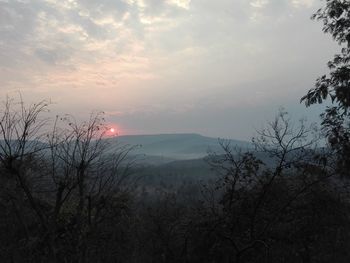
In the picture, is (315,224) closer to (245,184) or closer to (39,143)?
(245,184)

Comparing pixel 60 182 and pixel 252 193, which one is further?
pixel 252 193

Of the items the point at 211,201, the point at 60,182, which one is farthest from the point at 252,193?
the point at 60,182

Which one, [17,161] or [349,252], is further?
[349,252]

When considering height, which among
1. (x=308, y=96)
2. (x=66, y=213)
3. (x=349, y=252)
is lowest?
(x=349, y=252)

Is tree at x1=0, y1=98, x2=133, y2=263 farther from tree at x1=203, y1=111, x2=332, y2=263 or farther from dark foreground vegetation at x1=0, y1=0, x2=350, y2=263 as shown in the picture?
tree at x1=203, y1=111, x2=332, y2=263

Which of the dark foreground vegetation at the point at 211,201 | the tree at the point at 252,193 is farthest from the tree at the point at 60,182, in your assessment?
the tree at the point at 252,193

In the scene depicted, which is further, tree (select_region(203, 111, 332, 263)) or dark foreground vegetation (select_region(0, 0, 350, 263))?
tree (select_region(203, 111, 332, 263))

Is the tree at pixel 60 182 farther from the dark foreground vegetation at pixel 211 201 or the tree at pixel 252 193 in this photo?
the tree at pixel 252 193

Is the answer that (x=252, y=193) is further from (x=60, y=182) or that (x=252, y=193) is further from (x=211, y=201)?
(x=60, y=182)

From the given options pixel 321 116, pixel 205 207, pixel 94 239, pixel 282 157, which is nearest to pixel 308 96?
pixel 321 116

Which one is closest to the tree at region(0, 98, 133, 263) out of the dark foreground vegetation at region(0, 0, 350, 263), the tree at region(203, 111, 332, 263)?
the dark foreground vegetation at region(0, 0, 350, 263)

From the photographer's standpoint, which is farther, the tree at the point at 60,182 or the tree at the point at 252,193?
the tree at the point at 252,193

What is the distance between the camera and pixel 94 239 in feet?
36.1

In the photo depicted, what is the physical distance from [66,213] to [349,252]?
12944 millimetres
